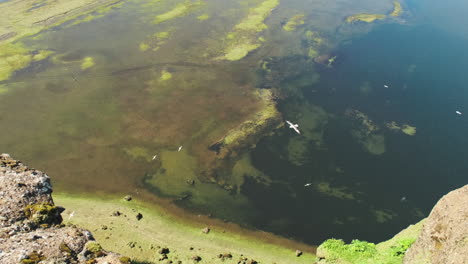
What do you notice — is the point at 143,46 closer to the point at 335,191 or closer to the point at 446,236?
the point at 335,191

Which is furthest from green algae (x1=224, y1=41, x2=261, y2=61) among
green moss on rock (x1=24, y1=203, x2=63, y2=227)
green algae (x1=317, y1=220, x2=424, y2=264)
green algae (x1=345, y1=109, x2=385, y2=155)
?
green moss on rock (x1=24, y1=203, x2=63, y2=227)

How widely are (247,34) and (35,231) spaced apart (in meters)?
59.8

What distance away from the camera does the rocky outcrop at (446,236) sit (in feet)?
61.7

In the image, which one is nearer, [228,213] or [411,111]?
[228,213]

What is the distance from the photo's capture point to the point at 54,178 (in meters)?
37.1

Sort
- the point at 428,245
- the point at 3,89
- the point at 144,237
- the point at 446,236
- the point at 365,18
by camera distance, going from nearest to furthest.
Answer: the point at 446,236 → the point at 428,245 → the point at 144,237 → the point at 3,89 → the point at 365,18

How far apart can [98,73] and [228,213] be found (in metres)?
38.0

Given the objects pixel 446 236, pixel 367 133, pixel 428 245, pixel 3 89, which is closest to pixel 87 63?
→ pixel 3 89

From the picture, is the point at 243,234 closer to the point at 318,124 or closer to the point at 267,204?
the point at 267,204

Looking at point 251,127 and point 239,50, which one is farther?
point 239,50

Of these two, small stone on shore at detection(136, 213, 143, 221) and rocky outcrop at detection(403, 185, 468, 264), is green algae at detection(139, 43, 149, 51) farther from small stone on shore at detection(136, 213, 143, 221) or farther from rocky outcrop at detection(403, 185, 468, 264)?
rocky outcrop at detection(403, 185, 468, 264)

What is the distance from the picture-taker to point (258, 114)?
47500 millimetres

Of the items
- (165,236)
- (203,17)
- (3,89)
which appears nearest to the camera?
(165,236)

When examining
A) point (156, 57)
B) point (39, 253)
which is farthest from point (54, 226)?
point (156, 57)
